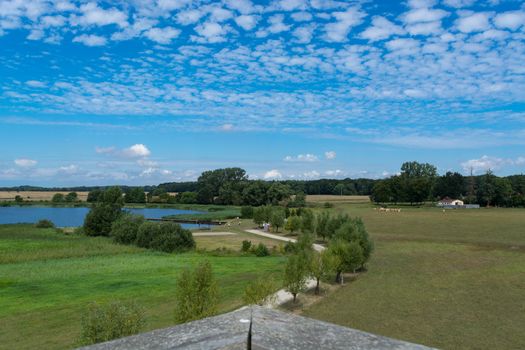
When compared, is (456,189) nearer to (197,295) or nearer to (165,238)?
(165,238)

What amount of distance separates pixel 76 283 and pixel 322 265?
54.7 ft

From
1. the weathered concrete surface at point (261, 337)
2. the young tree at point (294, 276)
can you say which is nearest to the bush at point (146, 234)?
the young tree at point (294, 276)

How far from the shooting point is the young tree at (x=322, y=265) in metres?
27.2

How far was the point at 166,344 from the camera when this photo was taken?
3.07m

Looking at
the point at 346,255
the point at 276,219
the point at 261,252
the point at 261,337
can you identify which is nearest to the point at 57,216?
the point at 276,219

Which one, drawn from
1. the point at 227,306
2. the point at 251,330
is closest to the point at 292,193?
the point at 227,306

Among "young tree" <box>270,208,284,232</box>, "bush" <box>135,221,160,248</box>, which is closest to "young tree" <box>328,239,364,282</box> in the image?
"bush" <box>135,221,160,248</box>

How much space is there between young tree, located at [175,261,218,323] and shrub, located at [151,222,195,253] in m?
36.6

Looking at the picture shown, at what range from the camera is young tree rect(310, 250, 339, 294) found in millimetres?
27189

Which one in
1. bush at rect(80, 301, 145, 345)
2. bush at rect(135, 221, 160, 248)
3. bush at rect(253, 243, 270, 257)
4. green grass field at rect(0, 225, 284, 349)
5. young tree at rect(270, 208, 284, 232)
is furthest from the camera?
young tree at rect(270, 208, 284, 232)

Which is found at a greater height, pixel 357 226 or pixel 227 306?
→ pixel 357 226

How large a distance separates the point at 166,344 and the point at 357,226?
3644 cm

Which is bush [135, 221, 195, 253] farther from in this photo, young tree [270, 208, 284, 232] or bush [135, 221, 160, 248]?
young tree [270, 208, 284, 232]

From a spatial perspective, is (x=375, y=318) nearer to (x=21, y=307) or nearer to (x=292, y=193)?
(x=21, y=307)
